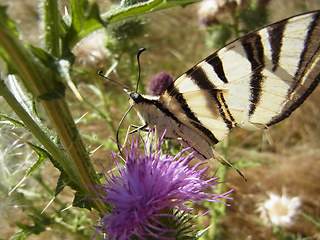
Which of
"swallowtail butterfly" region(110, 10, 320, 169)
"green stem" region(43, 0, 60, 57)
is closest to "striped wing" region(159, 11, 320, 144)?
"swallowtail butterfly" region(110, 10, 320, 169)

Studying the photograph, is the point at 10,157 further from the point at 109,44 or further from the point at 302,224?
the point at 302,224

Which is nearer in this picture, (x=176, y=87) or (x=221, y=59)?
(x=221, y=59)

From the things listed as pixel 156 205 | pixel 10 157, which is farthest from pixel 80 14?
pixel 10 157

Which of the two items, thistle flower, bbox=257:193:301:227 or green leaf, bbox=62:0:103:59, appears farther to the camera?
thistle flower, bbox=257:193:301:227

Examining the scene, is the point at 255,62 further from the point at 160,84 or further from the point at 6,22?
the point at 6,22

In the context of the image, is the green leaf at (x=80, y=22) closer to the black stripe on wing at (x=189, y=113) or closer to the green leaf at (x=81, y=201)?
the green leaf at (x=81, y=201)

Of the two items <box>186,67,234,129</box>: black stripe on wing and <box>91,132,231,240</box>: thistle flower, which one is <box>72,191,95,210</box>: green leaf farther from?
<box>186,67,234,129</box>: black stripe on wing

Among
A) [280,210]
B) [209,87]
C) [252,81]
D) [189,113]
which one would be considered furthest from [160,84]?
[280,210]
